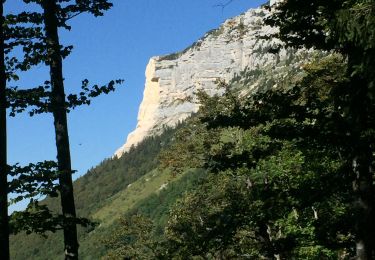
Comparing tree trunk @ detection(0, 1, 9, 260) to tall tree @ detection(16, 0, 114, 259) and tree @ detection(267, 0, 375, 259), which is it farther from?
tree @ detection(267, 0, 375, 259)

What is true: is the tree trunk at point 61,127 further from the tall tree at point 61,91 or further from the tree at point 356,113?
the tree at point 356,113

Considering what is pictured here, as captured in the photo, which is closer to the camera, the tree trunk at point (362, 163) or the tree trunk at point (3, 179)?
the tree trunk at point (362, 163)

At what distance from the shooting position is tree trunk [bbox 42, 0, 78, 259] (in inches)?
385

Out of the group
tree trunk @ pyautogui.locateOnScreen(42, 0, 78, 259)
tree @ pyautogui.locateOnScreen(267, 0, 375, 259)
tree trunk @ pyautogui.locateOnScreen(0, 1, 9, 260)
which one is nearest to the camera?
tree @ pyautogui.locateOnScreen(267, 0, 375, 259)

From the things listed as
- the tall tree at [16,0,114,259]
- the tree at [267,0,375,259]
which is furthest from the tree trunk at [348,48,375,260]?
the tall tree at [16,0,114,259]

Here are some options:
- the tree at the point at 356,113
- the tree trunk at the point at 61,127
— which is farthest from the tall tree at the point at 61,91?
the tree at the point at 356,113

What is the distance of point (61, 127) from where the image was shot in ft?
34.7

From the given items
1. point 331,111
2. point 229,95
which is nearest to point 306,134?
point 331,111

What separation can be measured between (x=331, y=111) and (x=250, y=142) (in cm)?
1186

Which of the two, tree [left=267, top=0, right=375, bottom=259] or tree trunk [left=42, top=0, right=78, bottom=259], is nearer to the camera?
tree [left=267, top=0, right=375, bottom=259]

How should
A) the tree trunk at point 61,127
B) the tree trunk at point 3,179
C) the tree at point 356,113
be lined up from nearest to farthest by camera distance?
the tree at point 356,113
the tree trunk at point 3,179
the tree trunk at point 61,127

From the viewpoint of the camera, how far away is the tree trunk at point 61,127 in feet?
32.1

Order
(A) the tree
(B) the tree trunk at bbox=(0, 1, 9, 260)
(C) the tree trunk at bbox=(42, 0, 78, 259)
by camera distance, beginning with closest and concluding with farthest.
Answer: (A) the tree, (B) the tree trunk at bbox=(0, 1, 9, 260), (C) the tree trunk at bbox=(42, 0, 78, 259)

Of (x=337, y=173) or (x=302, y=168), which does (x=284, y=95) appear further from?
(x=302, y=168)
